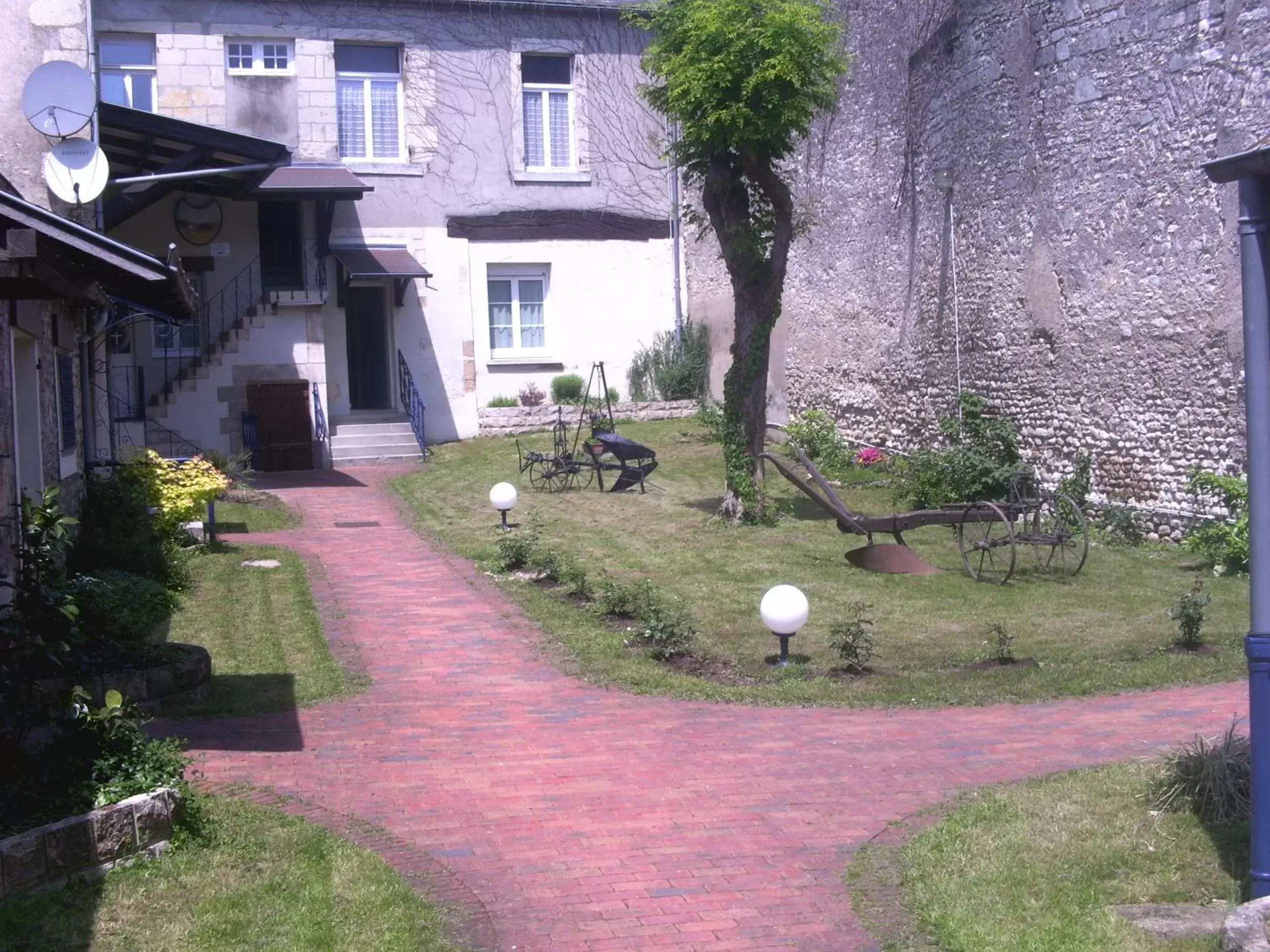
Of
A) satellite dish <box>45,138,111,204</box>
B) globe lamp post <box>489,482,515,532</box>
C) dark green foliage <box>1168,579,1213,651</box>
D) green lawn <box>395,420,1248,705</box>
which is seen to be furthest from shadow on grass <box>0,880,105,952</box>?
globe lamp post <box>489,482,515,532</box>

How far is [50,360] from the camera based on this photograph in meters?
11.0

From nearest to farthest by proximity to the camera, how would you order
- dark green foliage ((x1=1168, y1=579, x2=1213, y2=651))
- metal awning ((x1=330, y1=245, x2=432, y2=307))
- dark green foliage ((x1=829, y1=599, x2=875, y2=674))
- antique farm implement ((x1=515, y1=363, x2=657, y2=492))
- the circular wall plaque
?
dark green foliage ((x1=829, y1=599, x2=875, y2=674))
dark green foliage ((x1=1168, y1=579, x2=1213, y2=651))
antique farm implement ((x1=515, y1=363, x2=657, y2=492))
the circular wall plaque
metal awning ((x1=330, y1=245, x2=432, y2=307))

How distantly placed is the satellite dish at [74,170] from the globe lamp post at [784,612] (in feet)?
21.2

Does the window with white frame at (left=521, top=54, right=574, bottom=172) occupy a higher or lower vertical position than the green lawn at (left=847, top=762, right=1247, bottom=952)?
higher

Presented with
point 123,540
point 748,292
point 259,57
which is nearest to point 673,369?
point 259,57

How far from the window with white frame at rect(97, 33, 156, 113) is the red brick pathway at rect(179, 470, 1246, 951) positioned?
14.6 m

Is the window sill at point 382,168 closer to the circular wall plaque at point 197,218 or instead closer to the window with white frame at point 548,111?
the window with white frame at point 548,111

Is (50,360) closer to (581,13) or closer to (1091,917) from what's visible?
(1091,917)

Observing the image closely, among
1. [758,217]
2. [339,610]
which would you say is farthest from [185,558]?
[758,217]

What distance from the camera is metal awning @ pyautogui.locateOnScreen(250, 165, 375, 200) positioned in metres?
20.2

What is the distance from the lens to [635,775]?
269 inches

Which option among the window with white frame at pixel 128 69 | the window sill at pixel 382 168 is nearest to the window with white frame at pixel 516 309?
the window sill at pixel 382 168

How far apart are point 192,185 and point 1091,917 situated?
60.5 feet

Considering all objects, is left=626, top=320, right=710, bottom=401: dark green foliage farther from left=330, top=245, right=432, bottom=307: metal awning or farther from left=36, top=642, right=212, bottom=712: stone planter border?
left=36, top=642, right=212, bottom=712: stone planter border
